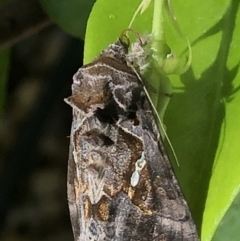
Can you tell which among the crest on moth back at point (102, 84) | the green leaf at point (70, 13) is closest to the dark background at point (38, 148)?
the green leaf at point (70, 13)

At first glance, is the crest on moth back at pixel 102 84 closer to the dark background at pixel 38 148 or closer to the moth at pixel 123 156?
the moth at pixel 123 156

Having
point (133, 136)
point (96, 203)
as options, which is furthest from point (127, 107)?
point (96, 203)

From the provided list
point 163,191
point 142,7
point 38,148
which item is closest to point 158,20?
point 142,7

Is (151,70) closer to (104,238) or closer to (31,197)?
(104,238)

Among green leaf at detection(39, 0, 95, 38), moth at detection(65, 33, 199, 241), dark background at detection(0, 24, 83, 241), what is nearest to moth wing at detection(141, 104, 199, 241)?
moth at detection(65, 33, 199, 241)

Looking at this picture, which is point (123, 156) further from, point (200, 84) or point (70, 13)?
point (70, 13)

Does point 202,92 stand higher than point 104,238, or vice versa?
point 202,92

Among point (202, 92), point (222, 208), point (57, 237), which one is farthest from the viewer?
point (57, 237)
